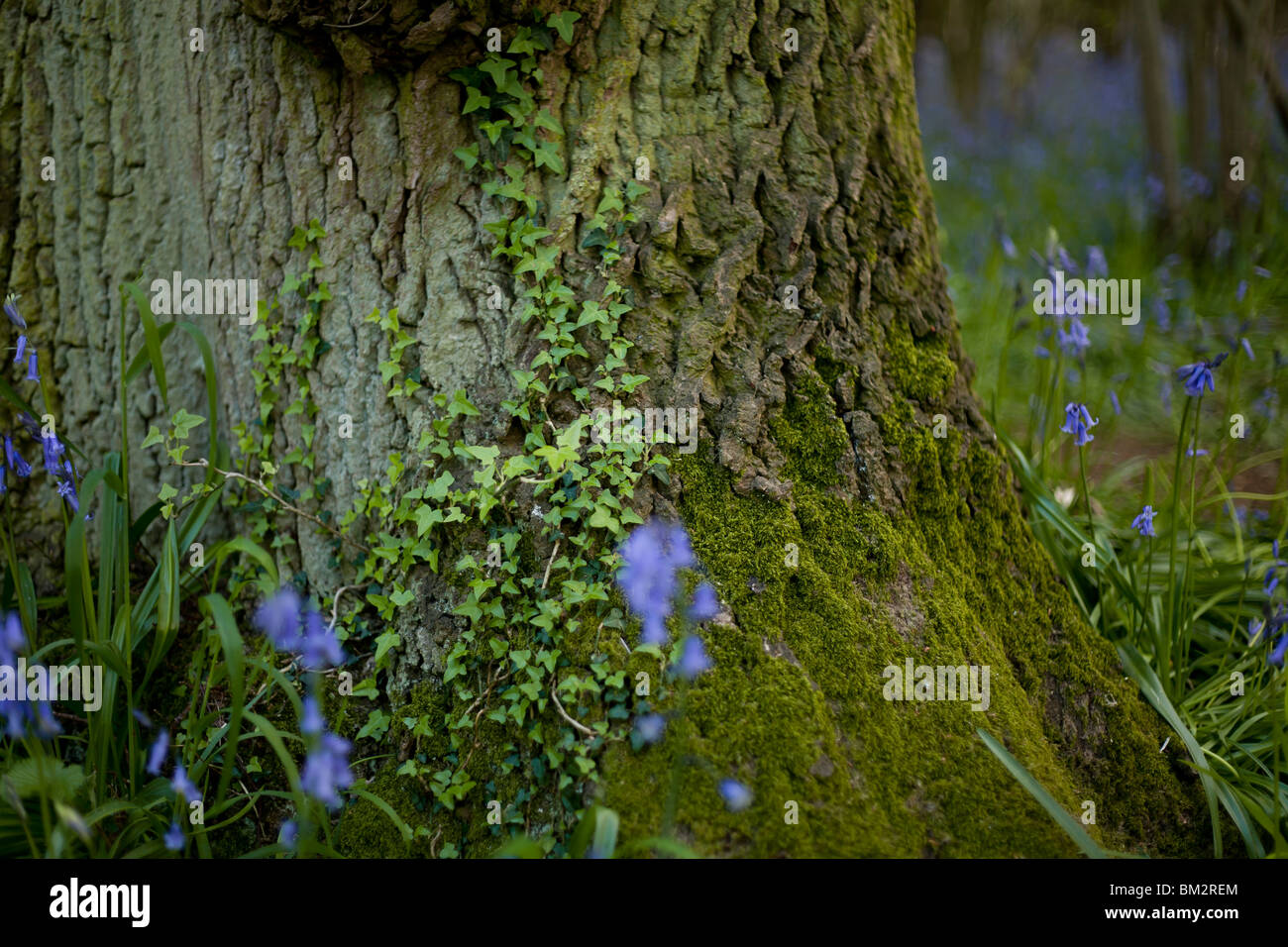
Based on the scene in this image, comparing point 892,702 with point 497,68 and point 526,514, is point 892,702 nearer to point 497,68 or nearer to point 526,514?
point 526,514

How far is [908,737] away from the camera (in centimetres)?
184

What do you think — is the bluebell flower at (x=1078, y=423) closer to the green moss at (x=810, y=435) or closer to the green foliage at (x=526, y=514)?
the green moss at (x=810, y=435)

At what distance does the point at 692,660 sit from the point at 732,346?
820mm

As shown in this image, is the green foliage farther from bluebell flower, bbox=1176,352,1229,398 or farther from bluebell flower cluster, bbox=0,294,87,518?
bluebell flower, bbox=1176,352,1229,398

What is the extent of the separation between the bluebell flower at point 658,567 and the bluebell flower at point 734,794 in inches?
12.0

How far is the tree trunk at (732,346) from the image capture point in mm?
1824

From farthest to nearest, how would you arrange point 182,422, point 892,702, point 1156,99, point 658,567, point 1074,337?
point 1156,99
point 1074,337
point 182,422
point 892,702
point 658,567

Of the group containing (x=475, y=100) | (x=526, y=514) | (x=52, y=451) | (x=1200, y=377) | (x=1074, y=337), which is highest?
(x=475, y=100)

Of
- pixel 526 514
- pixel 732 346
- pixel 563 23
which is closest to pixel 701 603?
pixel 526 514

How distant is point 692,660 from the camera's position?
5.17ft

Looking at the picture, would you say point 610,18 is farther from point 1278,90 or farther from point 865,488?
point 1278,90

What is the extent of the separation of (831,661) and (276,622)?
1163mm
